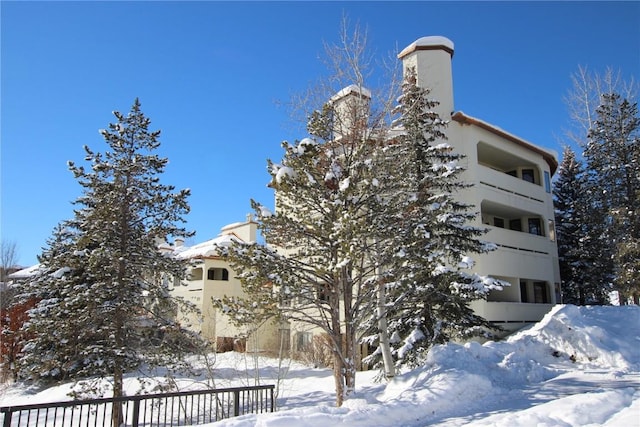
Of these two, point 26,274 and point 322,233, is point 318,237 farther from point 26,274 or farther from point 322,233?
point 26,274

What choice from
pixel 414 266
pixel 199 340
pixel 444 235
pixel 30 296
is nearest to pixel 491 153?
pixel 444 235

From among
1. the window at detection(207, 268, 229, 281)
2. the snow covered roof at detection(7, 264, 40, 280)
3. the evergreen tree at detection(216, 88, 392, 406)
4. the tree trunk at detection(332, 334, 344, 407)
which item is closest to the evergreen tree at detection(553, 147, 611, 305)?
the evergreen tree at detection(216, 88, 392, 406)

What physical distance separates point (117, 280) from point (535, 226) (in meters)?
23.2

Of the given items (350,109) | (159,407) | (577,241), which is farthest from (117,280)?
(577,241)

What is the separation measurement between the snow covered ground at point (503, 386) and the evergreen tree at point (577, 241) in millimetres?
9045

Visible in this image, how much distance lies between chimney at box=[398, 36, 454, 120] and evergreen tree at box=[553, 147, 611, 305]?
1147 centimetres

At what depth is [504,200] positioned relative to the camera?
24672 millimetres

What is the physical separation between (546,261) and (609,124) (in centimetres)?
821

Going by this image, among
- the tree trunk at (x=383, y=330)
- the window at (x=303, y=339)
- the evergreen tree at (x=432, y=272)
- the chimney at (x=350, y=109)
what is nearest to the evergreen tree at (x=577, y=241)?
the evergreen tree at (x=432, y=272)

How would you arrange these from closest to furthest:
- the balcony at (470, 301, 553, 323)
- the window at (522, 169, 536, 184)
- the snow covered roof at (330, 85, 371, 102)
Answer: the snow covered roof at (330, 85, 371, 102) < the balcony at (470, 301, 553, 323) < the window at (522, 169, 536, 184)

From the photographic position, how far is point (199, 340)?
15.7 metres

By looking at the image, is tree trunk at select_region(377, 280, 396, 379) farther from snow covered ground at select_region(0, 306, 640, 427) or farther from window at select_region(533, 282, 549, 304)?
window at select_region(533, 282, 549, 304)

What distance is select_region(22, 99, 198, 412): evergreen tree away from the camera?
14.6 m

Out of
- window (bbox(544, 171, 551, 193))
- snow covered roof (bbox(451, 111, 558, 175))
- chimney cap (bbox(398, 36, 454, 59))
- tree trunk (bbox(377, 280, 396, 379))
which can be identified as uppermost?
chimney cap (bbox(398, 36, 454, 59))
